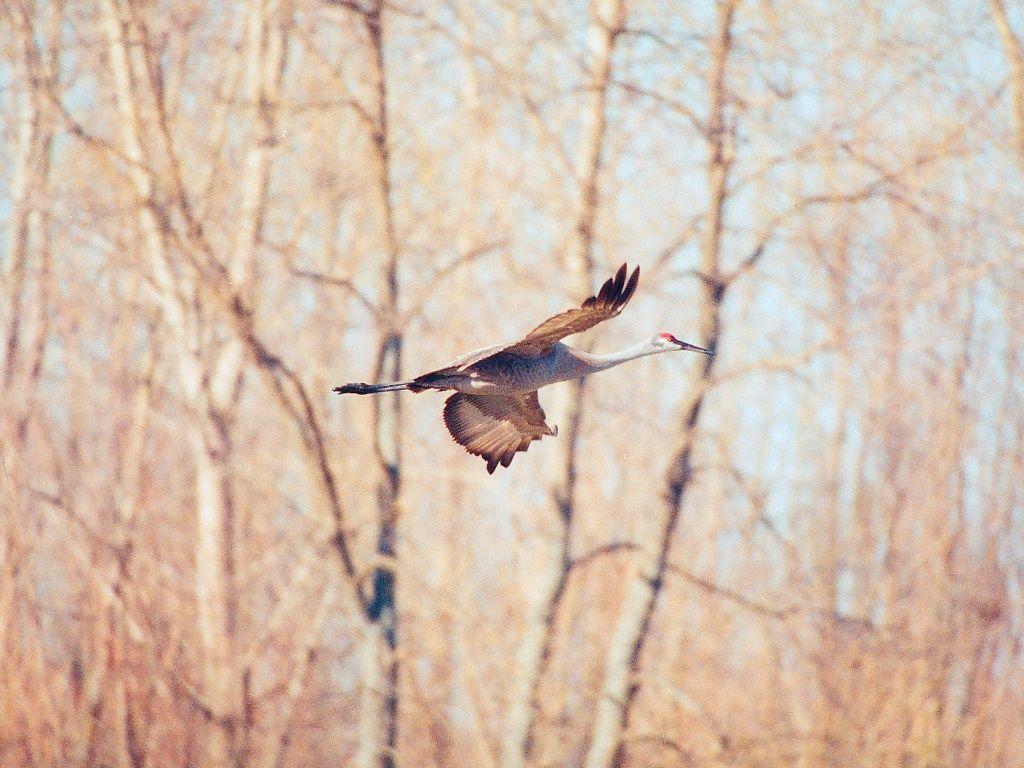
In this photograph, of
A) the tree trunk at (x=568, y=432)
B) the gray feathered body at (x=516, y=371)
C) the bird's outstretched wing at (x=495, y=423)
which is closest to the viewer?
the gray feathered body at (x=516, y=371)

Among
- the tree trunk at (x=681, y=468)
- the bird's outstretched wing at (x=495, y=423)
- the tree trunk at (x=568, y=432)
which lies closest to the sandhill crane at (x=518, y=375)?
the bird's outstretched wing at (x=495, y=423)

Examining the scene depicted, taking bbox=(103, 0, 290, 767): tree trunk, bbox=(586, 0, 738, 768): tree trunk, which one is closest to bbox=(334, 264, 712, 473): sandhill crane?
bbox=(586, 0, 738, 768): tree trunk

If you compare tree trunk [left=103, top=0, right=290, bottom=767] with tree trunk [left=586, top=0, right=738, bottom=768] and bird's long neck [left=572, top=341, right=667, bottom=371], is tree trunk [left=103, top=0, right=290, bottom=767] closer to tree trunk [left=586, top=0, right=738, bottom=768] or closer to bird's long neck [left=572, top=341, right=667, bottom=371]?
tree trunk [left=586, top=0, right=738, bottom=768]

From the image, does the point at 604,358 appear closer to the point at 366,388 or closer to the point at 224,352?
the point at 366,388

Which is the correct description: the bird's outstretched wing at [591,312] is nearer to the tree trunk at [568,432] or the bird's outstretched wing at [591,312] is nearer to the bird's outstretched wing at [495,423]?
the bird's outstretched wing at [495,423]

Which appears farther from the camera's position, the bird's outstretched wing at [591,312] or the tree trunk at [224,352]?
the tree trunk at [224,352]

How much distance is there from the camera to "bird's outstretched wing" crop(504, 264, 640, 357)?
4.93 metres

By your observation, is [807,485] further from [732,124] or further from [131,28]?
[131,28]

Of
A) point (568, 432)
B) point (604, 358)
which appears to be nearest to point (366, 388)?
point (604, 358)

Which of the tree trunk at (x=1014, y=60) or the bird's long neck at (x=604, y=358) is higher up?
the tree trunk at (x=1014, y=60)

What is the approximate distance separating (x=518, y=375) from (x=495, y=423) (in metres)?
1.11

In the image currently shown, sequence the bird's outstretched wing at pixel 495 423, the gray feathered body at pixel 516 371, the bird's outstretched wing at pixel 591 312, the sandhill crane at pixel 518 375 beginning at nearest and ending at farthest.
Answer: the bird's outstretched wing at pixel 591 312
the sandhill crane at pixel 518 375
the gray feathered body at pixel 516 371
the bird's outstretched wing at pixel 495 423

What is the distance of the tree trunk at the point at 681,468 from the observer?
9719 mm

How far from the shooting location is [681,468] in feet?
33.0
